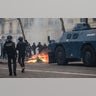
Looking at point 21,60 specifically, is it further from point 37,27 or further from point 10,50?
point 37,27

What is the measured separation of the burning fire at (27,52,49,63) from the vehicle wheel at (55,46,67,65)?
0.24 metres

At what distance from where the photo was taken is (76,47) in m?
12.1

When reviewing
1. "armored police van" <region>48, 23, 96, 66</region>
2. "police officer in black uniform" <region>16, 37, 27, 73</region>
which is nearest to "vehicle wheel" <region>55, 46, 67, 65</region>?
"armored police van" <region>48, 23, 96, 66</region>

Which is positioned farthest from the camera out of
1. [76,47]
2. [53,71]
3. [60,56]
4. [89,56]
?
[60,56]

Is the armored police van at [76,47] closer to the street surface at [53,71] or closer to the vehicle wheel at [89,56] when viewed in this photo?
the vehicle wheel at [89,56]

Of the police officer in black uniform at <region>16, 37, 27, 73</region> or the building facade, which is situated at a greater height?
the building facade

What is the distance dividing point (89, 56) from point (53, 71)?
0.71 meters

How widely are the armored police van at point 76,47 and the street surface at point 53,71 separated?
0.16 m

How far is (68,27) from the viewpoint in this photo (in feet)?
39.4

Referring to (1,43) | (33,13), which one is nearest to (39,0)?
(33,13)

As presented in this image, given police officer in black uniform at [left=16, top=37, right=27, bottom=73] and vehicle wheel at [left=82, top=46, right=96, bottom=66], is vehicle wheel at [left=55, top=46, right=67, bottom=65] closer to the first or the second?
vehicle wheel at [left=82, top=46, right=96, bottom=66]

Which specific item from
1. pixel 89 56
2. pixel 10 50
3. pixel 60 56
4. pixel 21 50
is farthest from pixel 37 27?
pixel 89 56

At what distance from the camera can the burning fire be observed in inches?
472

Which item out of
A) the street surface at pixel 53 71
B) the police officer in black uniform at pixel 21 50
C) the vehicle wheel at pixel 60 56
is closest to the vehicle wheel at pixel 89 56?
the street surface at pixel 53 71
